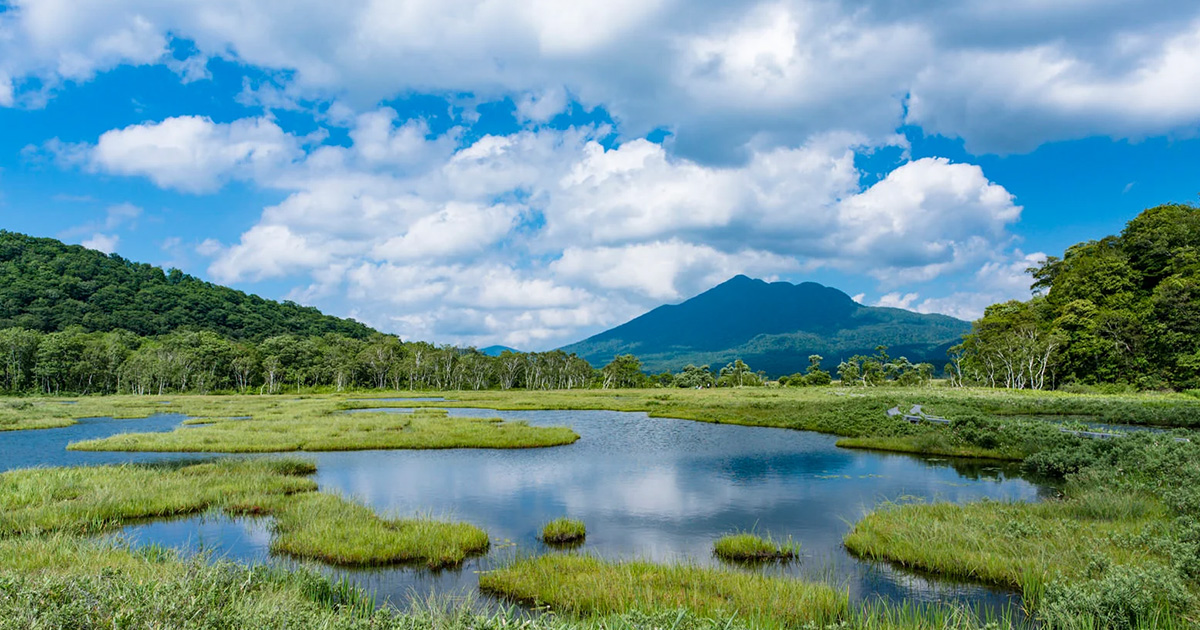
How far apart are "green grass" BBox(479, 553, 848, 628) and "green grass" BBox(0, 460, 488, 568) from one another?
2856 mm

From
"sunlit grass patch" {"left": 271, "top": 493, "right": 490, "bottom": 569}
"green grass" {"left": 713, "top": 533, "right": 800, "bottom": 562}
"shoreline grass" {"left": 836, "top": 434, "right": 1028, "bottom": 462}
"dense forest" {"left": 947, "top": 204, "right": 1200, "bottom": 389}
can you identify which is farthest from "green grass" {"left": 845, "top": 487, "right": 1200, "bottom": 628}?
"dense forest" {"left": 947, "top": 204, "right": 1200, "bottom": 389}

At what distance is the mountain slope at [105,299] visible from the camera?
138 metres

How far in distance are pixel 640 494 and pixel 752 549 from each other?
27.0 feet

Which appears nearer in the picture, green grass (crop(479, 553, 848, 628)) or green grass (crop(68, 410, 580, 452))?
green grass (crop(479, 553, 848, 628))

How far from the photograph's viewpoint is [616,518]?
1892cm

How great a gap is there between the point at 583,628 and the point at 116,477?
75.2 feet

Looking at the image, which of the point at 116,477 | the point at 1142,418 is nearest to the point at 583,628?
the point at 116,477

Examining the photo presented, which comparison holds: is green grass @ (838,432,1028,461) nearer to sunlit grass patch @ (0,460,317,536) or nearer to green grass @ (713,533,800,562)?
green grass @ (713,533,800,562)

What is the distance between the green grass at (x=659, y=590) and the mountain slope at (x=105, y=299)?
548 feet

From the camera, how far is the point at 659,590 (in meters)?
11.7

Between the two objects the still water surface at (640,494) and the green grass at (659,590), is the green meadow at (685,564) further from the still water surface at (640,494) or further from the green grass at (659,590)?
the still water surface at (640,494)

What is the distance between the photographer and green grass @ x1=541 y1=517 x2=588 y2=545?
53.3 feet

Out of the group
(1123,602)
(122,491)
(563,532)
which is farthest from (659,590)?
(122,491)

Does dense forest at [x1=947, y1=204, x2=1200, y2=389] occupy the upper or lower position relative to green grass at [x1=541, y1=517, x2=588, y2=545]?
upper
